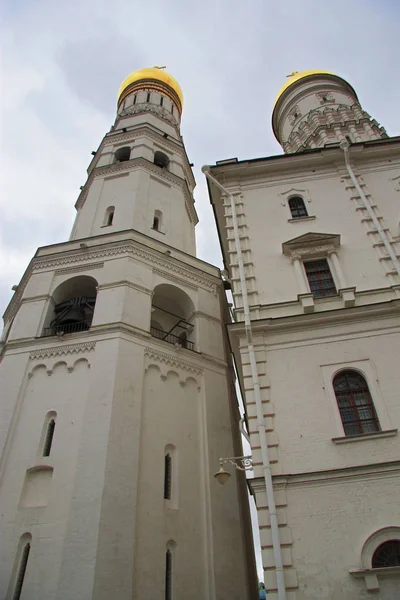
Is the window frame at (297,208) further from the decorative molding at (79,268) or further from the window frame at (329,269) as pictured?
the decorative molding at (79,268)

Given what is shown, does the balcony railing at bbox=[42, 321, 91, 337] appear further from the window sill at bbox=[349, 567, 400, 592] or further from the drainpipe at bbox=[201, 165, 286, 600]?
→ the window sill at bbox=[349, 567, 400, 592]

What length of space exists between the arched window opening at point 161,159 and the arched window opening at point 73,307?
10.2m

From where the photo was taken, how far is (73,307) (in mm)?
17125

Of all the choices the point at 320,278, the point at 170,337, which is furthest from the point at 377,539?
the point at 170,337

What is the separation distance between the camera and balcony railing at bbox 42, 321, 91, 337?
53.6 feet

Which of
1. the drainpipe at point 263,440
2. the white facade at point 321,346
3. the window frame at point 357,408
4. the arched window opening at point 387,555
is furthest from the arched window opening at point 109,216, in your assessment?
the arched window opening at point 387,555

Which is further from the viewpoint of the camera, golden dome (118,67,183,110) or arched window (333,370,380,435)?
golden dome (118,67,183,110)

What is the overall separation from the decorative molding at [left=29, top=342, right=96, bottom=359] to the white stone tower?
43 millimetres

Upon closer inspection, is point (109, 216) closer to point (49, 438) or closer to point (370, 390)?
point (49, 438)

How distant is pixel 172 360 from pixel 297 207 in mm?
6720

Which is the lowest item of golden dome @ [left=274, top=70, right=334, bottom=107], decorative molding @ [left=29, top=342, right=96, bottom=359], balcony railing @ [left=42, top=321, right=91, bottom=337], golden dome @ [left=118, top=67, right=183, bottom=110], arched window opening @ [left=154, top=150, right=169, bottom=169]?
decorative molding @ [left=29, top=342, right=96, bottom=359]

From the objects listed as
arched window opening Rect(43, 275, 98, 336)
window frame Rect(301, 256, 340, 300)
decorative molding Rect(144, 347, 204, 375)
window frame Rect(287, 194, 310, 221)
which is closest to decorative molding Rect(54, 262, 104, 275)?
arched window opening Rect(43, 275, 98, 336)

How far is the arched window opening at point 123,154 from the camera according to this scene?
2570 cm

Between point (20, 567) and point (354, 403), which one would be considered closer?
point (354, 403)
